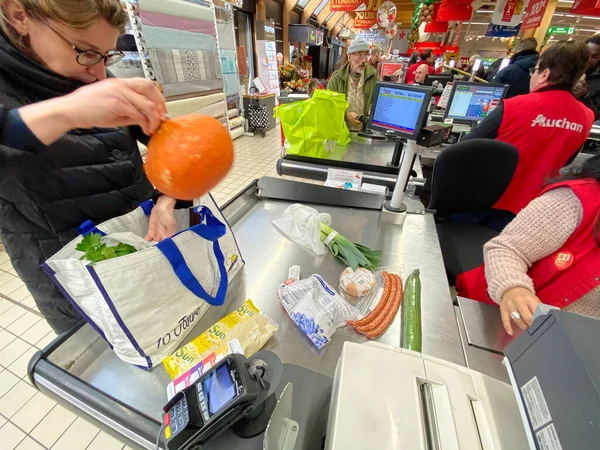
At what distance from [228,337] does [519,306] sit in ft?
2.89

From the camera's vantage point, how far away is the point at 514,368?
0.45 metres

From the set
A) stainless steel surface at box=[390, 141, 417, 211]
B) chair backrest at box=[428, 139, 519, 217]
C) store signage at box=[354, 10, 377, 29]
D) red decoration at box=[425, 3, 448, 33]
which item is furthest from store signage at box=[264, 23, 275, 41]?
stainless steel surface at box=[390, 141, 417, 211]

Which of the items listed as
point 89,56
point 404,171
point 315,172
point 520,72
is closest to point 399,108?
point 404,171

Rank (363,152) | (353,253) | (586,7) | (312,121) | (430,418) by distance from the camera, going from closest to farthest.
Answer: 1. (430,418)
2. (353,253)
3. (312,121)
4. (363,152)
5. (586,7)

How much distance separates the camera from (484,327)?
90 cm

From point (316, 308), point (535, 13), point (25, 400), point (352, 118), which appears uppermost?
point (535, 13)

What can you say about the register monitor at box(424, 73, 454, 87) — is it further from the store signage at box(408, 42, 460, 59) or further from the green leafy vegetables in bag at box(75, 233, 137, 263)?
the store signage at box(408, 42, 460, 59)

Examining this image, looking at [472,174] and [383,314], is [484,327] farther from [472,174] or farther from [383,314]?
[472,174]

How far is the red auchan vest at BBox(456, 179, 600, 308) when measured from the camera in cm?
→ 88

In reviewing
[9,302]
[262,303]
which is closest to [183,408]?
[262,303]

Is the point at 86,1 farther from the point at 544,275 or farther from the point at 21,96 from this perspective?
the point at 544,275

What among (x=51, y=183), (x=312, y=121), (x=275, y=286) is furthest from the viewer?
(x=312, y=121)

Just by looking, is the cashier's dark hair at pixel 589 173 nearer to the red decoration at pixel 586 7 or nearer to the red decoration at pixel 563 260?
the red decoration at pixel 563 260

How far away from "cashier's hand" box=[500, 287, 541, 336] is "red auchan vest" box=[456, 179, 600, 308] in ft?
0.49
